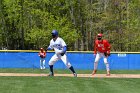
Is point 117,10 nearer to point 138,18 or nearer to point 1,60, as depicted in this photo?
point 138,18

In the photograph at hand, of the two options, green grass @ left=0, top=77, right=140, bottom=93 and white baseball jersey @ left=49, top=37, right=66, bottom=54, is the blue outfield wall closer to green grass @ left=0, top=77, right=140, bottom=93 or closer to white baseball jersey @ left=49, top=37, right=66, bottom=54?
white baseball jersey @ left=49, top=37, right=66, bottom=54

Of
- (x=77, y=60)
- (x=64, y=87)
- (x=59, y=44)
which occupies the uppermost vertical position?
(x=59, y=44)

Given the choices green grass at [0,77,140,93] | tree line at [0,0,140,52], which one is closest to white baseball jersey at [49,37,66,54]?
green grass at [0,77,140,93]

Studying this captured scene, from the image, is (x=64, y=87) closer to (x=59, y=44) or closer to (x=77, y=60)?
(x=59, y=44)

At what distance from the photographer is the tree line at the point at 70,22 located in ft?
160

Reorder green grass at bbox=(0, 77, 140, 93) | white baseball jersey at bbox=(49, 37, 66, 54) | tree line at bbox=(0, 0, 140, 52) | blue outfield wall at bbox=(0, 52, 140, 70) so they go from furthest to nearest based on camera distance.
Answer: tree line at bbox=(0, 0, 140, 52), blue outfield wall at bbox=(0, 52, 140, 70), white baseball jersey at bbox=(49, 37, 66, 54), green grass at bbox=(0, 77, 140, 93)

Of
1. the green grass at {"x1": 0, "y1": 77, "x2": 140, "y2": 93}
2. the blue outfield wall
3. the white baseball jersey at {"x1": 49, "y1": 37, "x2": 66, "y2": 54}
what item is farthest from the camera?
the blue outfield wall

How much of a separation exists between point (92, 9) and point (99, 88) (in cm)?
4735

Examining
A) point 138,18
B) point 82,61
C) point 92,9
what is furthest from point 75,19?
point 82,61

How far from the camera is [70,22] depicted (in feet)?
168

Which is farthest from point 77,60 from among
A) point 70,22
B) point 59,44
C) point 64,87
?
point 64,87

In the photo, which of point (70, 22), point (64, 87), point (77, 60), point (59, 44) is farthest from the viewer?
point (70, 22)

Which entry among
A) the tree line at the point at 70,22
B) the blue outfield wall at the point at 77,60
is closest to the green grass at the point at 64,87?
the blue outfield wall at the point at 77,60

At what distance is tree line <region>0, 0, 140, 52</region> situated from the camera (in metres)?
48.7
